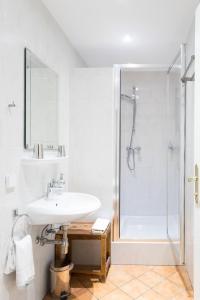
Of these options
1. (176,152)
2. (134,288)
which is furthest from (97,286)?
(176,152)

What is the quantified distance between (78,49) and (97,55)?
297 millimetres

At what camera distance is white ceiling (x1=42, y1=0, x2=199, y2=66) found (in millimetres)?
2232

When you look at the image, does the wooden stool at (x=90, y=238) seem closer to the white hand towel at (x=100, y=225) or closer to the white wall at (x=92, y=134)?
the white hand towel at (x=100, y=225)

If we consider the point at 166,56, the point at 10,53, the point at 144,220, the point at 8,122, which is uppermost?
the point at 166,56

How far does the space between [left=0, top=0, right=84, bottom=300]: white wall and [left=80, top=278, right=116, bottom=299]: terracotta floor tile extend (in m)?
0.41

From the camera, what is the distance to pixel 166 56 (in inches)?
134

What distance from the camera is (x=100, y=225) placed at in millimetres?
2686

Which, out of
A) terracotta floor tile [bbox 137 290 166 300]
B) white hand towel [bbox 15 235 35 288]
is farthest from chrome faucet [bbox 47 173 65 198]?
terracotta floor tile [bbox 137 290 166 300]

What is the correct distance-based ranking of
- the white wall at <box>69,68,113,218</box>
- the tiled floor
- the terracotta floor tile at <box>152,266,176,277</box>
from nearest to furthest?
the tiled floor
the terracotta floor tile at <box>152,266,176,277</box>
the white wall at <box>69,68,113,218</box>

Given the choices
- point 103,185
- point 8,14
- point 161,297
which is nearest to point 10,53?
point 8,14

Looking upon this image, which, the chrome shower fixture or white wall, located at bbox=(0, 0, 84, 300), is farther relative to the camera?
the chrome shower fixture

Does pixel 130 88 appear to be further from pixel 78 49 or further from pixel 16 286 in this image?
pixel 16 286

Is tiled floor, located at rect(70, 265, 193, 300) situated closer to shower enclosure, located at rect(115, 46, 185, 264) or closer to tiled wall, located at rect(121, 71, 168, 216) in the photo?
shower enclosure, located at rect(115, 46, 185, 264)

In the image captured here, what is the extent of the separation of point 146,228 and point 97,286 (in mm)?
1101
